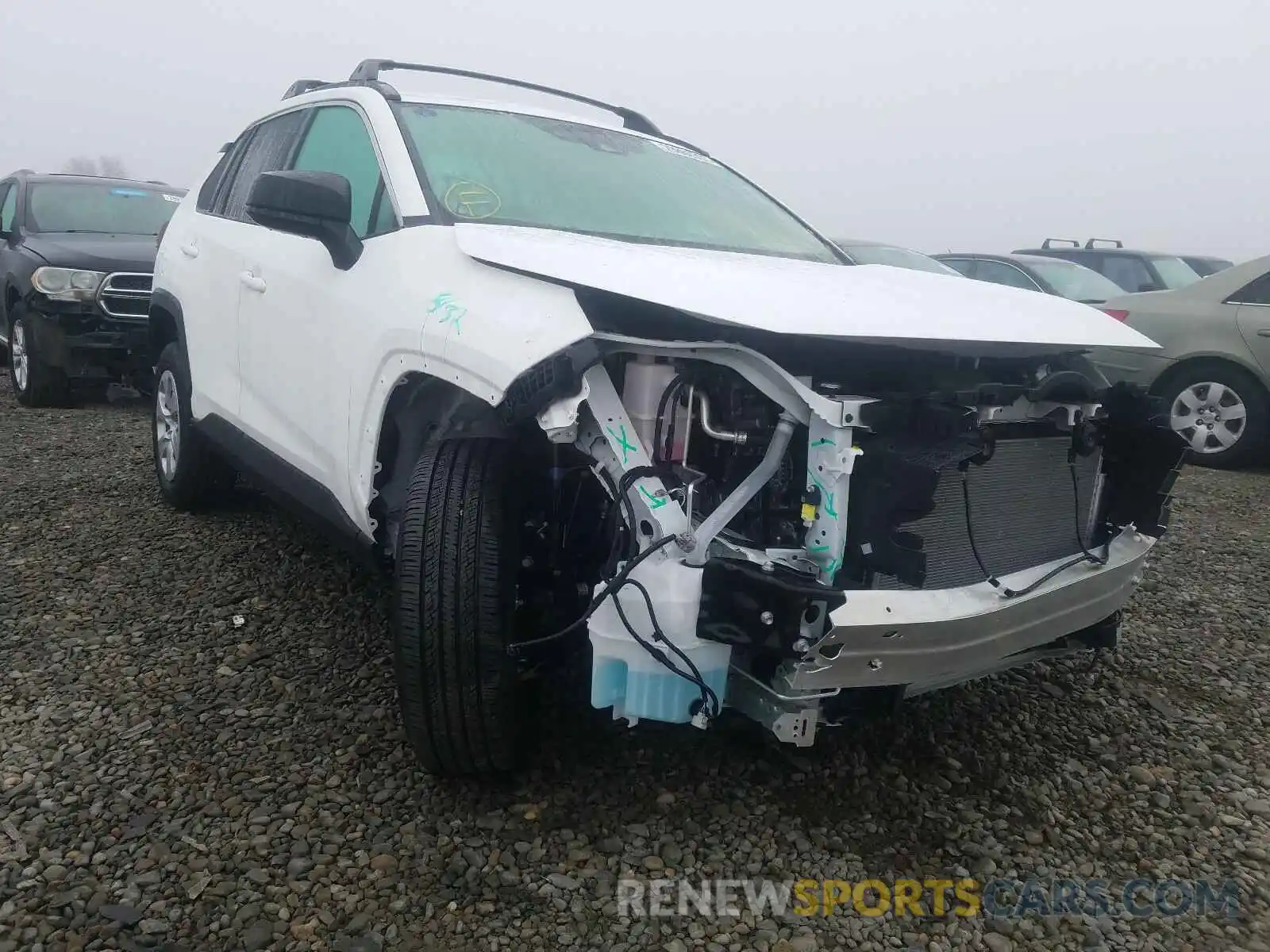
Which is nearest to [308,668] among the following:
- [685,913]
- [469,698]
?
[469,698]

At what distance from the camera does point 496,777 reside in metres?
2.48

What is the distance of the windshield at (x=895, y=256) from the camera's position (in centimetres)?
757

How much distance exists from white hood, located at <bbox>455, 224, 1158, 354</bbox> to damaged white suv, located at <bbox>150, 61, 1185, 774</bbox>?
1 centimetres

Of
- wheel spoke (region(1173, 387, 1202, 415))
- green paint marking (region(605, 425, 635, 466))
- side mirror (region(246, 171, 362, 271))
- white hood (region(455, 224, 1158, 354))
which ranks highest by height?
side mirror (region(246, 171, 362, 271))

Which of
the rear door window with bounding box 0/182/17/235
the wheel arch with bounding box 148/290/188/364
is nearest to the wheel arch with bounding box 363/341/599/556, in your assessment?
the wheel arch with bounding box 148/290/188/364

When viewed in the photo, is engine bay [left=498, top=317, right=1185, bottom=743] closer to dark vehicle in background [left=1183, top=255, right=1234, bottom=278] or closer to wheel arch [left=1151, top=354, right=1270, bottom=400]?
wheel arch [left=1151, top=354, right=1270, bottom=400]

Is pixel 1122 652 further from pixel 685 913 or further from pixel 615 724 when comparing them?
pixel 685 913

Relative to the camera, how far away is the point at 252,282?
3.37m

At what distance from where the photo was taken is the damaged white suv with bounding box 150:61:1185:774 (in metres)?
2.04

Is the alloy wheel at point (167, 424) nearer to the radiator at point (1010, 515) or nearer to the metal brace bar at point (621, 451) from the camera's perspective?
the metal brace bar at point (621, 451)

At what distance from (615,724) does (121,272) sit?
19.0ft

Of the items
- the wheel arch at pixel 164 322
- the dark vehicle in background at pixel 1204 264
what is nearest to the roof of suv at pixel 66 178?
the wheel arch at pixel 164 322

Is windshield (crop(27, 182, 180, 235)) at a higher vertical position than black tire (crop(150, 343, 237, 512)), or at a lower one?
higher

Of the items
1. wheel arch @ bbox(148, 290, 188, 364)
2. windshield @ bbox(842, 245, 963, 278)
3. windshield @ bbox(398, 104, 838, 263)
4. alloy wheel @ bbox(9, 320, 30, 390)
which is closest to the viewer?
windshield @ bbox(398, 104, 838, 263)
